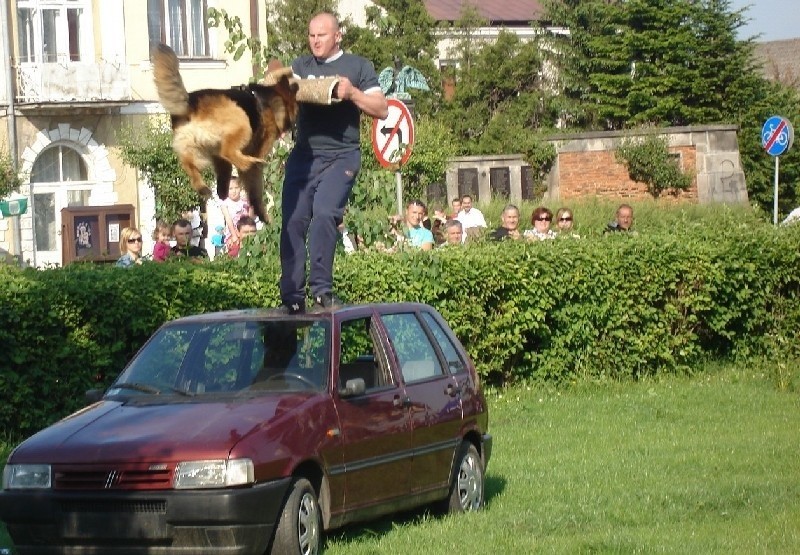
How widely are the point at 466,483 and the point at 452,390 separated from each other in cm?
67

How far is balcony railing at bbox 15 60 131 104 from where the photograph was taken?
32.7 m

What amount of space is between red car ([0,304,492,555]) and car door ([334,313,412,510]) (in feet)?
0.04

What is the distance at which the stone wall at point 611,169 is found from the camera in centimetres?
3791

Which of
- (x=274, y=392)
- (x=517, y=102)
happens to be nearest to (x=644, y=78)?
(x=517, y=102)

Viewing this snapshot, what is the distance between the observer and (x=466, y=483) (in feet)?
33.8

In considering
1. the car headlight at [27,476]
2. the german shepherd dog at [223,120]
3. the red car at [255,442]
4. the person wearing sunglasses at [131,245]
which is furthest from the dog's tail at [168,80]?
the person wearing sunglasses at [131,245]

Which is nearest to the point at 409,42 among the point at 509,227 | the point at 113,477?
the point at 509,227

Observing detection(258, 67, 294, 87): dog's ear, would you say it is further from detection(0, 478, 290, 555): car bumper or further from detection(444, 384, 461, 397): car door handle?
detection(444, 384, 461, 397): car door handle

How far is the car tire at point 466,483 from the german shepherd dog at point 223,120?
9.09 ft

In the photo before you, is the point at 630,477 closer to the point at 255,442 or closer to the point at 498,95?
the point at 255,442

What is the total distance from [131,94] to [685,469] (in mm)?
23920

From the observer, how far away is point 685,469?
11875mm

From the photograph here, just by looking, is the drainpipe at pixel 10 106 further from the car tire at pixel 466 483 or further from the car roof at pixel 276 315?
the car roof at pixel 276 315

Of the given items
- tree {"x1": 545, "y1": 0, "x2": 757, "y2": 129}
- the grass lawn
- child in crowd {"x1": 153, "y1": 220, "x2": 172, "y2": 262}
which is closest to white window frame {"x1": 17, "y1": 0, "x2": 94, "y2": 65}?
child in crowd {"x1": 153, "y1": 220, "x2": 172, "y2": 262}
